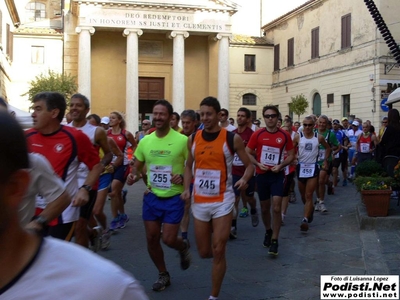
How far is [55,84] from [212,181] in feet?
98.6

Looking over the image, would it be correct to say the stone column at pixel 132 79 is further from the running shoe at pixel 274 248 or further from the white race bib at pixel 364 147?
the running shoe at pixel 274 248

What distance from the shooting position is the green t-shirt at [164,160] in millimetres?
5805

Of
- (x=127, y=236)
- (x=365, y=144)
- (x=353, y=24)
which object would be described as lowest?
(x=127, y=236)

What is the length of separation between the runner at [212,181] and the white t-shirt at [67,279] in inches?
152

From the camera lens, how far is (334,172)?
589 inches

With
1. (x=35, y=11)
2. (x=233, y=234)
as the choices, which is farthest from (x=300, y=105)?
(x=35, y=11)

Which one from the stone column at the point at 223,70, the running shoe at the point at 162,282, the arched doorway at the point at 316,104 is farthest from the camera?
the arched doorway at the point at 316,104

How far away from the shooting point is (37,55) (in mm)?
38094

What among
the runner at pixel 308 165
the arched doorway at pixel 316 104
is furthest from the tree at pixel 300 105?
the runner at pixel 308 165

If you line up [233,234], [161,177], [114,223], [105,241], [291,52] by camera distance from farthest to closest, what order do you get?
[291,52] → [114,223] → [233,234] → [105,241] → [161,177]

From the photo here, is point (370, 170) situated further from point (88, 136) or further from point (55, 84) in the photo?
point (55, 84)

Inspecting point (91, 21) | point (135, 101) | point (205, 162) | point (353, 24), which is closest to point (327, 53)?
point (353, 24)

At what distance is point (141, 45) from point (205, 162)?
1369 inches

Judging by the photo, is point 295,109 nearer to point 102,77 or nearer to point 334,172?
point 102,77
